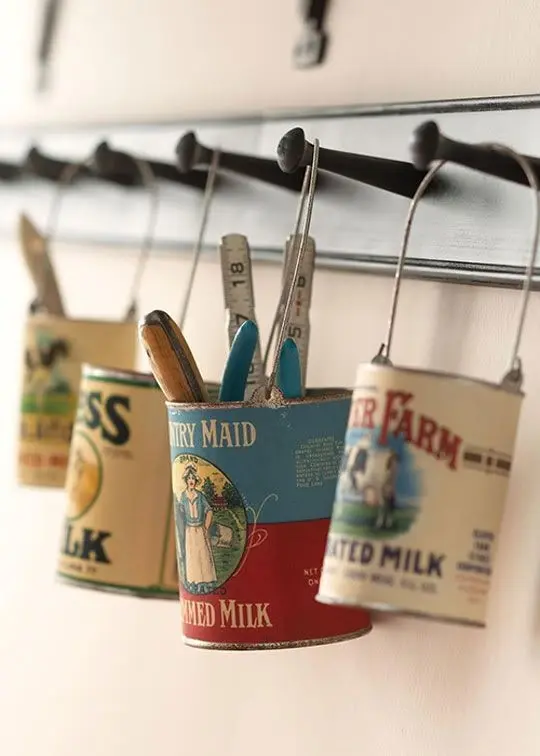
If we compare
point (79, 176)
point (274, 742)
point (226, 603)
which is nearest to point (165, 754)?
point (274, 742)

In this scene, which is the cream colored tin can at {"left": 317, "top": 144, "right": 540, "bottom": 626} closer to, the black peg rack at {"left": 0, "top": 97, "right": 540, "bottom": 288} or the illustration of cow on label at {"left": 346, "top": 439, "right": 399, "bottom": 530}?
the illustration of cow on label at {"left": 346, "top": 439, "right": 399, "bottom": 530}

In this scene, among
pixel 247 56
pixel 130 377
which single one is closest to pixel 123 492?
pixel 130 377

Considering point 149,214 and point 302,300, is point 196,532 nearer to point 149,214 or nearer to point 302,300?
point 302,300

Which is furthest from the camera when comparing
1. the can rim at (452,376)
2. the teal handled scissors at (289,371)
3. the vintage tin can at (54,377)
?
the vintage tin can at (54,377)

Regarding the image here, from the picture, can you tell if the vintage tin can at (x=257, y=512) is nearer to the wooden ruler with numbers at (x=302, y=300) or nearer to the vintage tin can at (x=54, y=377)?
the wooden ruler with numbers at (x=302, y=300)

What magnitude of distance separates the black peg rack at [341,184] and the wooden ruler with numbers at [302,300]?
5 centimetres

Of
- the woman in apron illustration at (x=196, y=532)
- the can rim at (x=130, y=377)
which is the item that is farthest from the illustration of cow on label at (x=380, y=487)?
the can rim at (x=130, y=377)

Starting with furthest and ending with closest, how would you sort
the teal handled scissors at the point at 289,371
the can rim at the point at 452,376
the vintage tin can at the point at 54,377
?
the vintage tin can at the point at 54,377
the teal handled scissors at the point at 289,371
the can rim at the point at 452,376

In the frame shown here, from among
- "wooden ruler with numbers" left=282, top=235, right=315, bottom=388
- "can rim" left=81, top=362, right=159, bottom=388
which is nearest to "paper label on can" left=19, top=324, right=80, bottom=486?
"can rim" left=81, top=362, right=159, bottom=388

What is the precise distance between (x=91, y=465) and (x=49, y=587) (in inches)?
8.7

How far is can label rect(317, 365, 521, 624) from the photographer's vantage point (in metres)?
0.50

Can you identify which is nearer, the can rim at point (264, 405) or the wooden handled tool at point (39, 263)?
the can rim at point (264, 405)

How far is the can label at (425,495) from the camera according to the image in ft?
1.63

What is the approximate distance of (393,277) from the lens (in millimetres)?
673
